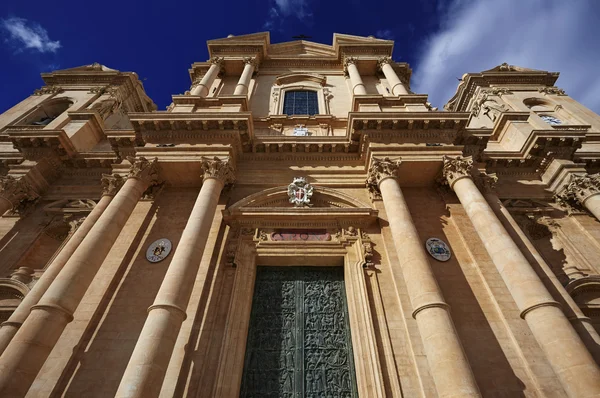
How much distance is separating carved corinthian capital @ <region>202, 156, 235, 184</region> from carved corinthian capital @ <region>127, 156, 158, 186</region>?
6.22 ft

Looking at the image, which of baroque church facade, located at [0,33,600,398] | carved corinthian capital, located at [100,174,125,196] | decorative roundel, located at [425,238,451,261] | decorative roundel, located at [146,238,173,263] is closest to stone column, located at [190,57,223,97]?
baroque church facade, located at [0,33,600,398]

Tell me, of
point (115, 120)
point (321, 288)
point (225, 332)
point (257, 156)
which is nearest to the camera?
point (225, 332)

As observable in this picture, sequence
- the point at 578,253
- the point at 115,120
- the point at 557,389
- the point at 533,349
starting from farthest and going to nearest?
the point at 115,120, the point at 578,253, the point at 533,349, the point at 557,389

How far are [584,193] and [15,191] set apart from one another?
21720mm

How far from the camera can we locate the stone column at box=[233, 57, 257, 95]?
16703 millimetres

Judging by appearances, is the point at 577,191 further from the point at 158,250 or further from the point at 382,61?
the point at 158,250

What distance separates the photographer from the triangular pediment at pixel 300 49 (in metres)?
22.8

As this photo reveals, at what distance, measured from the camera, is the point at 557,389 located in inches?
285

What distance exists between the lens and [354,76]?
18188 mm

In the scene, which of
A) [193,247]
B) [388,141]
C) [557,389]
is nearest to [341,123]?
[388,141]

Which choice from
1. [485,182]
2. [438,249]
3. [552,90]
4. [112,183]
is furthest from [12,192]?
[552,90]

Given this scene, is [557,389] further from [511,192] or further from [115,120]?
[115,120]

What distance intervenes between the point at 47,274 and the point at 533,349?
42.8ft

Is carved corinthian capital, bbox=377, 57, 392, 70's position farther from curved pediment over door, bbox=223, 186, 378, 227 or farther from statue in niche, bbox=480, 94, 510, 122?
curved pediment over door, bbox=223, 186, 378, 227
